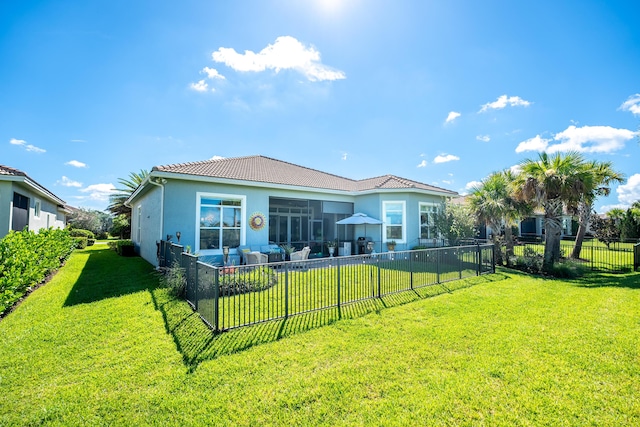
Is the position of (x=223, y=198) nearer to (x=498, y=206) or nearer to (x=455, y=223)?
(x=455, y=223)

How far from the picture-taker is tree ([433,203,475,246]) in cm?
1339

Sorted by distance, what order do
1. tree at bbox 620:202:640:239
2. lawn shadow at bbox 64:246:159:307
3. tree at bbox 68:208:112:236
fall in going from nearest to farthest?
lawn shadow at bbox 64:246:159:307, tree at bbox 620:202:640:239, tree at bbox 68:208:112:236

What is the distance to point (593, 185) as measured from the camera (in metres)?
11.4

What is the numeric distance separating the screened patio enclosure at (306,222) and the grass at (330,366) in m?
7.16

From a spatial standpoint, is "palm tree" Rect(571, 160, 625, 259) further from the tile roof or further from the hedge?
the hedge

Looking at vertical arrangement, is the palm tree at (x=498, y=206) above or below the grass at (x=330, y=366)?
above

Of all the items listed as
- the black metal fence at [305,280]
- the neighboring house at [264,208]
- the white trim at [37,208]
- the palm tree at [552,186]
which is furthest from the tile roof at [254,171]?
the white trim at [37,208]

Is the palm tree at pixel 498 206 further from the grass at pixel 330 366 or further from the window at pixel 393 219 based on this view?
the grass at pixel 330 366

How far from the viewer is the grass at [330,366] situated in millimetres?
2793

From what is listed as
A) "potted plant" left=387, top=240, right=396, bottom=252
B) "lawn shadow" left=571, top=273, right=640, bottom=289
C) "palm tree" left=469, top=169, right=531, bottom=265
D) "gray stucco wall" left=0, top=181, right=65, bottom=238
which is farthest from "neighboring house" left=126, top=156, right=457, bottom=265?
"lawn shadow" left=571, top=273, right=640, bottom=289

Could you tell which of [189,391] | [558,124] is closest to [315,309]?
[189,391]

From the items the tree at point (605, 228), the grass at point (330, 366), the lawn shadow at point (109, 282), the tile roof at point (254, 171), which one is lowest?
the grass at point (330, 366)

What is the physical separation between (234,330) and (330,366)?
212 centimetres

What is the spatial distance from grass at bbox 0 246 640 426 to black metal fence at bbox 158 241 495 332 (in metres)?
0.44
